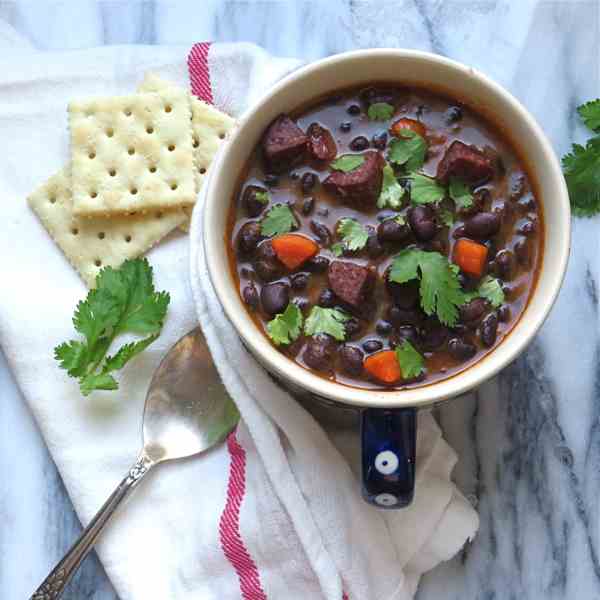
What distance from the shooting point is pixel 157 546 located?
2564 mm

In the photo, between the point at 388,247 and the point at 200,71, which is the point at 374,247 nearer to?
the point at 388,247

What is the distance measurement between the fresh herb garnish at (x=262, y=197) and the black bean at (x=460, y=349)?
0.49m

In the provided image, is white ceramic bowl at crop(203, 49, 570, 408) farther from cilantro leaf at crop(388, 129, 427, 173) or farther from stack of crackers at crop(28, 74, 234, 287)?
stack of crackers at crop(28, 74, 234, 287)

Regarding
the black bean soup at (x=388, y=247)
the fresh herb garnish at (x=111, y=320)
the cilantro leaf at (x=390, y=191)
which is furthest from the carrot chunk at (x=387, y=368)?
the fresh herb garnish at (x=111, y=320)

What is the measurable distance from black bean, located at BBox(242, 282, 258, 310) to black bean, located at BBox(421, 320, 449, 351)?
1.18 ft

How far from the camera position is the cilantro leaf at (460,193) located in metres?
2.06

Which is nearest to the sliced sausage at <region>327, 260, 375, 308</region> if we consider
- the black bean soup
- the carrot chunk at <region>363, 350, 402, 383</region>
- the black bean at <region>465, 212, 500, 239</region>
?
the black bean soup

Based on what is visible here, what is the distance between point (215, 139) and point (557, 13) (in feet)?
3.19

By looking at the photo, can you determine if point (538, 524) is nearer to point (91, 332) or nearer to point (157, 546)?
point (157, 546)

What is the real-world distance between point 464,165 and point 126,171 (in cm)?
97

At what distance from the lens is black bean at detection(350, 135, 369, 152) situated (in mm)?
2105

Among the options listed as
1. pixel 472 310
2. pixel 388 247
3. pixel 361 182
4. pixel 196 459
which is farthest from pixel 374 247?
pixel 196 459

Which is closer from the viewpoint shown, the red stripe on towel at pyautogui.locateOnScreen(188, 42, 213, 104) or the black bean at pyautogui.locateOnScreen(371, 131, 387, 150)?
the black bean at pyautogui.locateOnScreen(371, 131, 387, 150)

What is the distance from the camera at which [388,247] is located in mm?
2072
